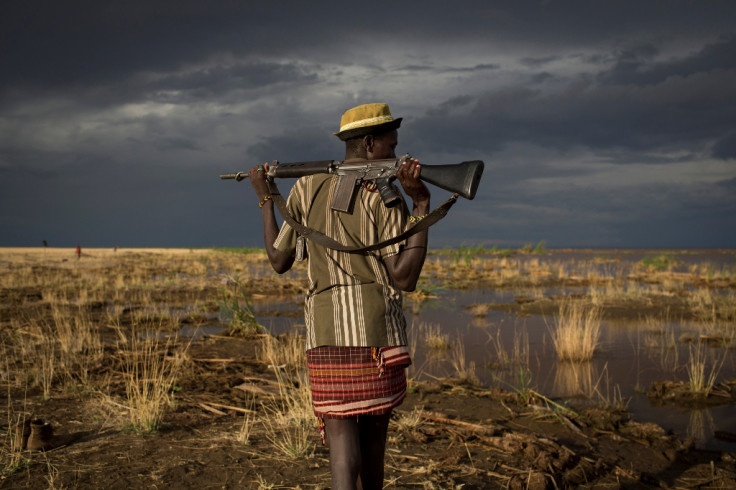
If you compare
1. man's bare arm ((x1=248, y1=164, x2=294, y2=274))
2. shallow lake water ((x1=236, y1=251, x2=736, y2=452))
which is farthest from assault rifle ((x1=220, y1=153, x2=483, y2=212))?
shallow lake water ((x1=236, y1=251, x2=736, y2=452))

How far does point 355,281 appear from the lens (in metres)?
2.56

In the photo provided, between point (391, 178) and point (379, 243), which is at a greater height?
point (391, 178)

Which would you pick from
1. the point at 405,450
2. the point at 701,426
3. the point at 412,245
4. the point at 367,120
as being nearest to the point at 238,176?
the point at 367,120

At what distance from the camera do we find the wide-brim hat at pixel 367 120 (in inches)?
103

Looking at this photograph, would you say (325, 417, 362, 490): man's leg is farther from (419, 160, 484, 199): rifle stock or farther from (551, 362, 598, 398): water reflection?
(551, 362, 598, 398): water reflection

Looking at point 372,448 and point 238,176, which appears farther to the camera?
point 238,176

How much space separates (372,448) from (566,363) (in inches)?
262

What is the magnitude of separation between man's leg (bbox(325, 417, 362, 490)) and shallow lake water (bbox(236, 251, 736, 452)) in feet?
13.1

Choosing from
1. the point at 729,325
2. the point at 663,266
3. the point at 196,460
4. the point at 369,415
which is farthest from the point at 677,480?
the point at 663,266

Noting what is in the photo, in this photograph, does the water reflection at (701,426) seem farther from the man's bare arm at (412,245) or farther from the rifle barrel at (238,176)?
the rifle barrel at (238,176)

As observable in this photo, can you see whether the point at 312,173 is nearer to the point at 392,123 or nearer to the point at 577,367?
the point at 392,123

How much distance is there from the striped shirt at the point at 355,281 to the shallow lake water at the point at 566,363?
13.5ft

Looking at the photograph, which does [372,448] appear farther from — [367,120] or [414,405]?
[414,405]

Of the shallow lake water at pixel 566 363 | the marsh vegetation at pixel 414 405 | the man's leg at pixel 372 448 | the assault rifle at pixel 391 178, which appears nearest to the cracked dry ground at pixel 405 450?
the marsh vegetation at pixel 414 405
